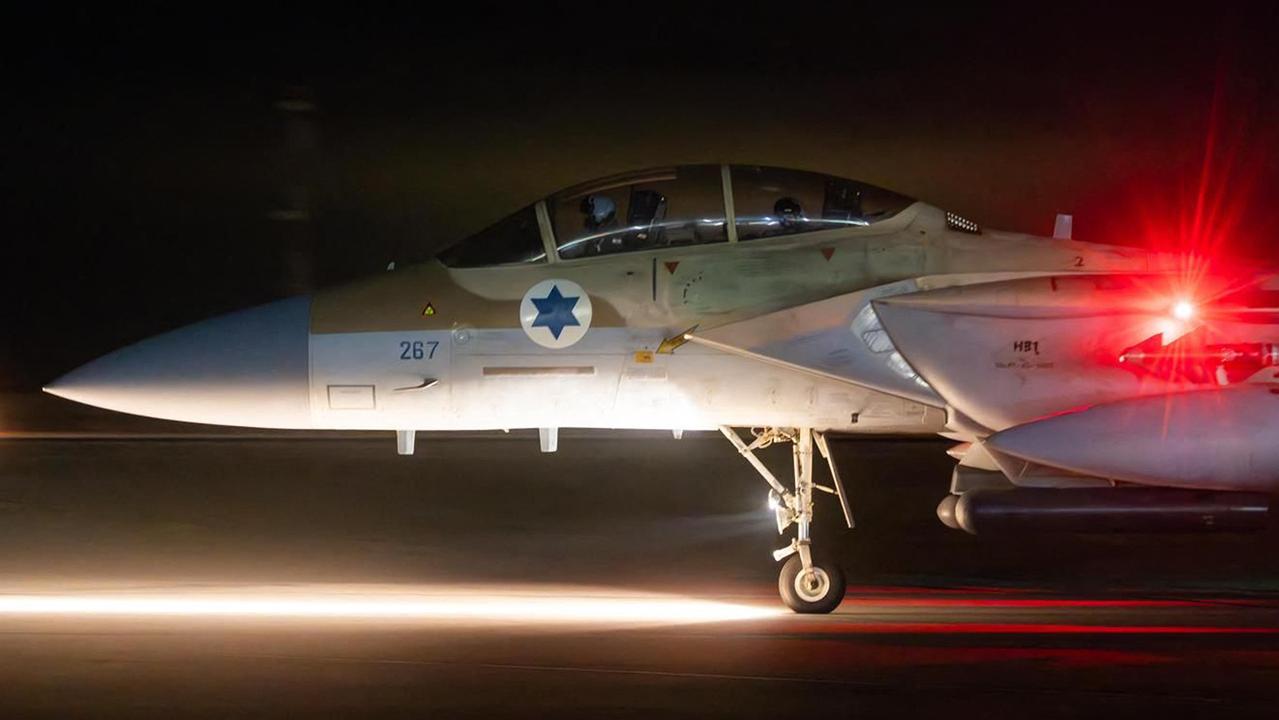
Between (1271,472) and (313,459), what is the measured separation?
985cm

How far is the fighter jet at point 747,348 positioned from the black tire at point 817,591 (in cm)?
1

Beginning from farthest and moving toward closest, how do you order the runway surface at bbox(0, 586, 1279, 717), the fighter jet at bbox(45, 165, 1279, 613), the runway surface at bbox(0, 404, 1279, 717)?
the fighter jet at bbox(45, 165, 1279, 613), the runway surface at bbox(0, 404, 1279, 717), the runway surface at bbox(0, 586, 1279, 717)

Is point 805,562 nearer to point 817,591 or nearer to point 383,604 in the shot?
point 817,591

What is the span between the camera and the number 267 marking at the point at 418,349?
25.7 feet

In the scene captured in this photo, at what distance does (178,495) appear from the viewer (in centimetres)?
1262

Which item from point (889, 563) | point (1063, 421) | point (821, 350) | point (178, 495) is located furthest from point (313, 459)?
point (1063, 421)

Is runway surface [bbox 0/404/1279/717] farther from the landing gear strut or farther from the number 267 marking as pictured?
the number 267 marking

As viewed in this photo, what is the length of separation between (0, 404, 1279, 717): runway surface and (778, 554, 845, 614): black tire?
11 cm

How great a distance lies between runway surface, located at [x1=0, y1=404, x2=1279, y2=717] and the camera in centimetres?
603

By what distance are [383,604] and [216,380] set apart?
5.71 ft

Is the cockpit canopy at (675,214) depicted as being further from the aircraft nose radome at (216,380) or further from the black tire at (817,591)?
the black tire at (817,591)

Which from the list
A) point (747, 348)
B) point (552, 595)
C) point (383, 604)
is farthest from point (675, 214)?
point (383, 604)

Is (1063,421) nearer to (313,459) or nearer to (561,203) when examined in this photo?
(561,203)

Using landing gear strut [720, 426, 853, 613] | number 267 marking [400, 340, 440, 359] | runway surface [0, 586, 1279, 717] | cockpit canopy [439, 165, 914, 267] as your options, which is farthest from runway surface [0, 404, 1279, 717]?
cockpit canopy [439, 165, 914, 267]
